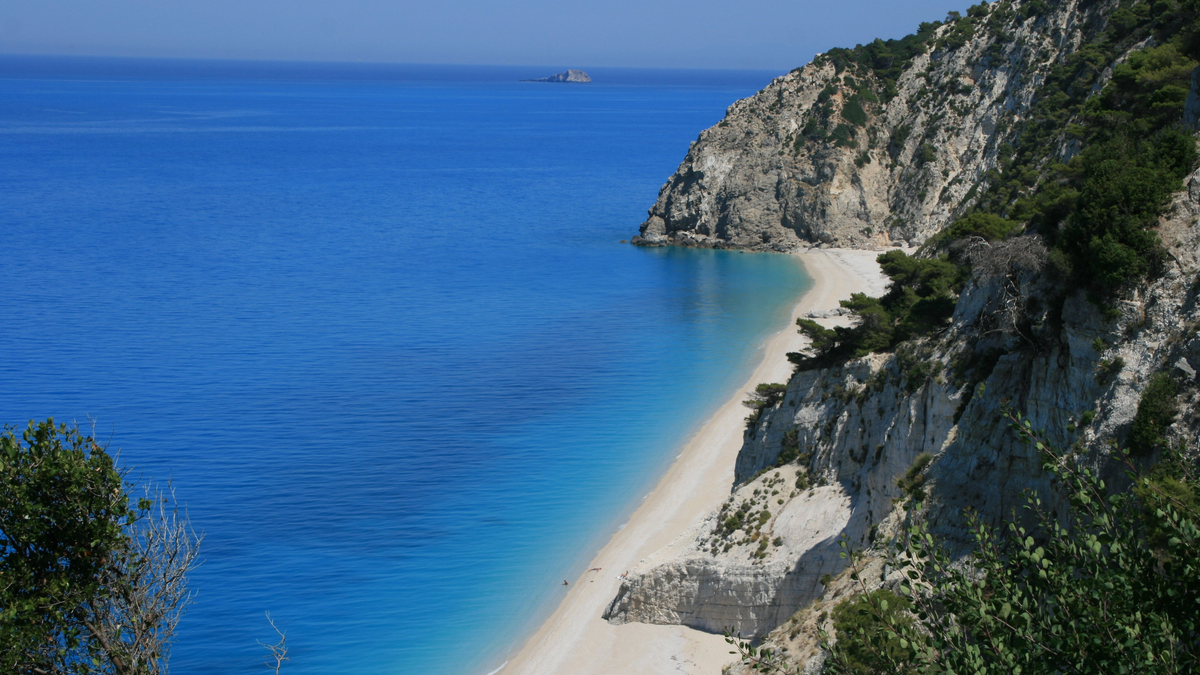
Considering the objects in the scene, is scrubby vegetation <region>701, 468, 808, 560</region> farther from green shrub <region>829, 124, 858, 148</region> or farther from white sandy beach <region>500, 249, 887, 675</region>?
green shrub <region>829, 124, 858, 148</region>

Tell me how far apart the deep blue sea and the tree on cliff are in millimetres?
14938

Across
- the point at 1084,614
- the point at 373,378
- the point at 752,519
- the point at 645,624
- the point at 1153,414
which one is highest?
the point at 1153,414

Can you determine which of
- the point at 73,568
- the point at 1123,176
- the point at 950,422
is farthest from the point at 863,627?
the point at 73,568

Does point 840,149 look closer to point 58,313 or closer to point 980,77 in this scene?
point 980,77

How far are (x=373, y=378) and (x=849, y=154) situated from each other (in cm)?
5246

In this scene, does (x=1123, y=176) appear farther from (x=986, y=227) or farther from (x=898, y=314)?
(x=898, y=314)

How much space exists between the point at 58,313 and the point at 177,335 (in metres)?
10.2

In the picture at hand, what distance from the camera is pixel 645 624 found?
26.4 meters

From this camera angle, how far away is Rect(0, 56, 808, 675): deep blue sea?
30.2m

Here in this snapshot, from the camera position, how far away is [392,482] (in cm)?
3794

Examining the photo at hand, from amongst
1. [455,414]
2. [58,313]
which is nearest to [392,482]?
[455,414]

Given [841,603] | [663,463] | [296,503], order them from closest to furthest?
[841,603]
[296,503]
[663,463]

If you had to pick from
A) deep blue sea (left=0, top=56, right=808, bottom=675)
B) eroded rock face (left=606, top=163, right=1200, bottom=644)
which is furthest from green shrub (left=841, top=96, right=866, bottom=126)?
eroded rock face (left=606, top=163, right=1200, bottom=644)

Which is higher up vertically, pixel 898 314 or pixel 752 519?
pixel 898 314
